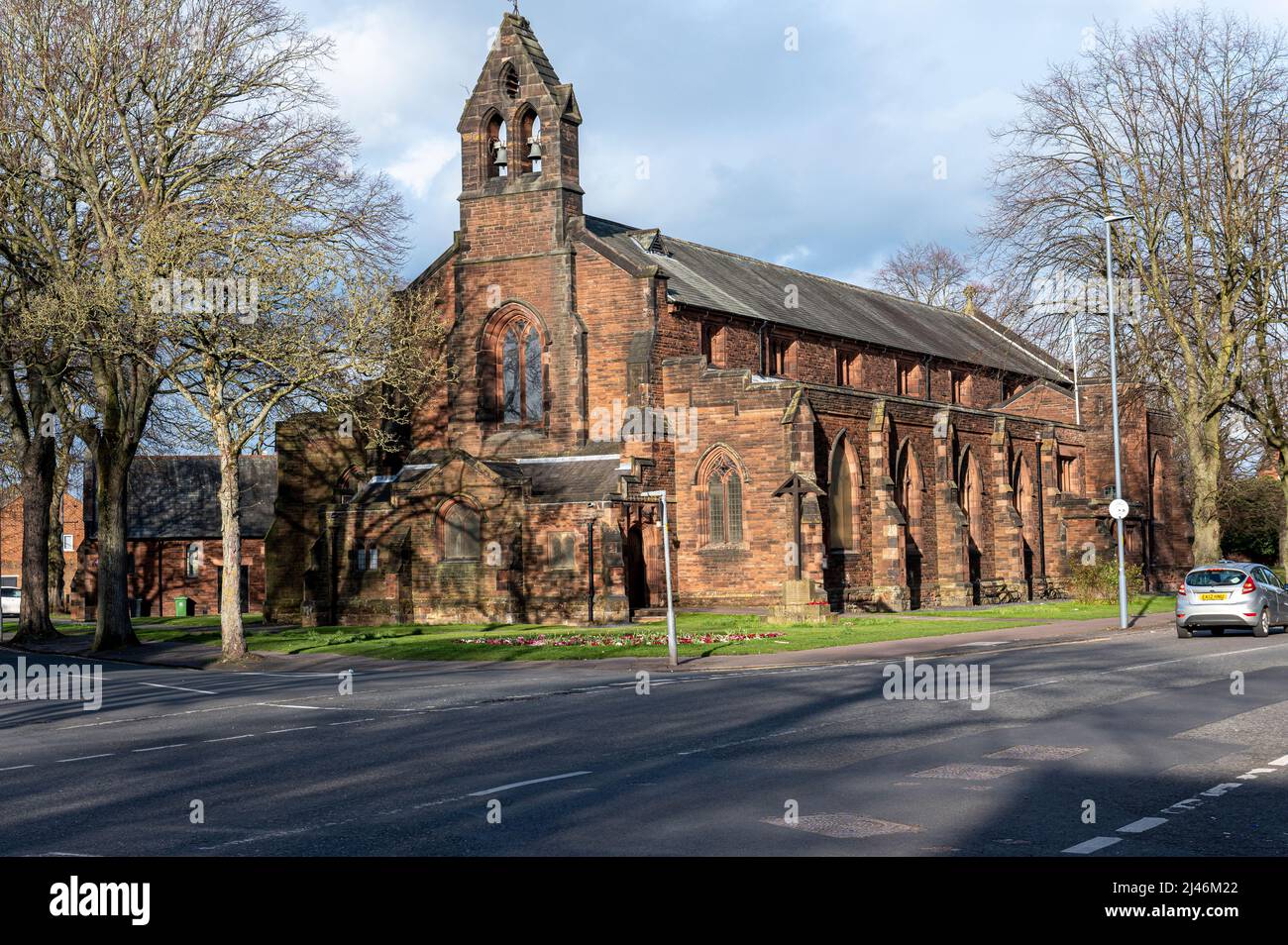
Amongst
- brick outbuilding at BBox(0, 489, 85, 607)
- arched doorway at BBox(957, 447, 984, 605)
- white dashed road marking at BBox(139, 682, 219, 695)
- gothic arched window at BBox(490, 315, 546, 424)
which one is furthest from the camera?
brick outbuilding at BBox(0, 489, 85, 607)

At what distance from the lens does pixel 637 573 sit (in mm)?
39344

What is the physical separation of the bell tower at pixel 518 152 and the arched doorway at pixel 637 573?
9.74 metres

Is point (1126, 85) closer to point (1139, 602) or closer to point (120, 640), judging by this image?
point (1139, 602)

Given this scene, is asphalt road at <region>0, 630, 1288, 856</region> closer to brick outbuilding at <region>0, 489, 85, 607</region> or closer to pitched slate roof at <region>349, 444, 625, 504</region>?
pitched slate roof at <region>349, 444, 625, 504</region>

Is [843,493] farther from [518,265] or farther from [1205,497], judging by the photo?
[518,265]

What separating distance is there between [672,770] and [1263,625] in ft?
71.1

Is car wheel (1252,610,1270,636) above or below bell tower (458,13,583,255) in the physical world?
below

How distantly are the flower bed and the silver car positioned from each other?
28.9 ft

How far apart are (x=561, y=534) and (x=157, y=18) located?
16.9 m

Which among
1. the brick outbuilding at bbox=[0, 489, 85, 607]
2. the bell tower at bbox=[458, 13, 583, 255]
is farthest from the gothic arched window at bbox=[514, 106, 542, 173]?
the brick outbuilding at bbox=[0, 489, 85, 607]

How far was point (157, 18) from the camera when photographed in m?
31.4

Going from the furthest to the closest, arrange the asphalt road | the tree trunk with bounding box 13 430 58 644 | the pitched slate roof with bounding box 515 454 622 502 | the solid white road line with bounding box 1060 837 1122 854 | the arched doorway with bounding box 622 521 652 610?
the arched doorway with bounding box 622 521 652 610
the pitched slate roof with bounding box 515 454 622 502
the tree trunk with bounding box 13 430 58 644
the asphalt road
the solid white road line with bounding box 1060 837 1122 854

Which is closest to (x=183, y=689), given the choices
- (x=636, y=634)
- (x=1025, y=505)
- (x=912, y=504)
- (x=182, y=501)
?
(x=636, y=634)

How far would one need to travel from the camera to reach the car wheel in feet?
92.0
